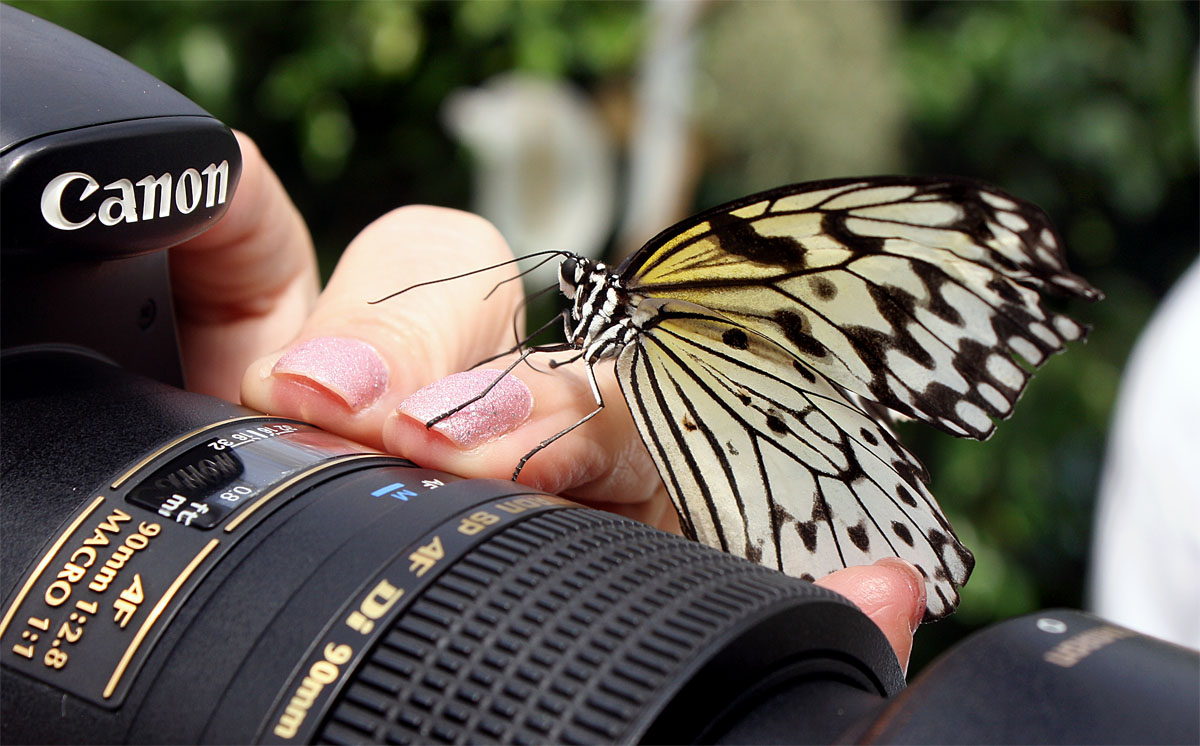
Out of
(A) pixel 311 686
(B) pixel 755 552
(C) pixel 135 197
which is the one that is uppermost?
(C) pixel 135 197

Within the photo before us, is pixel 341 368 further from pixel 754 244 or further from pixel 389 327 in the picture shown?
pixel 754 244

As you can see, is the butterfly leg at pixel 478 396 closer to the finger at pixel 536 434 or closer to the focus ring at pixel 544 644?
the finger at pixel 536 434

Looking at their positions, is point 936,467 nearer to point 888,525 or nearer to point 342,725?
point 888,525

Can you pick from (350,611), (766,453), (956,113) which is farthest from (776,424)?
(956,113)

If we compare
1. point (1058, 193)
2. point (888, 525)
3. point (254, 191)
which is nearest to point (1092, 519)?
point (1058, 193)

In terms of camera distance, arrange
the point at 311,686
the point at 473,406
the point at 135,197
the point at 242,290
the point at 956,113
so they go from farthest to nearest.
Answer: the point at 956,113 → the point at 242,290 → the point at 473,406 → the point at 135,197 → the point at 311,686

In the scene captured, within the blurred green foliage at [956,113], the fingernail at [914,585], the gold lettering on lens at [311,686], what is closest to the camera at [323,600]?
the gold lettering on lens at [311,686]
